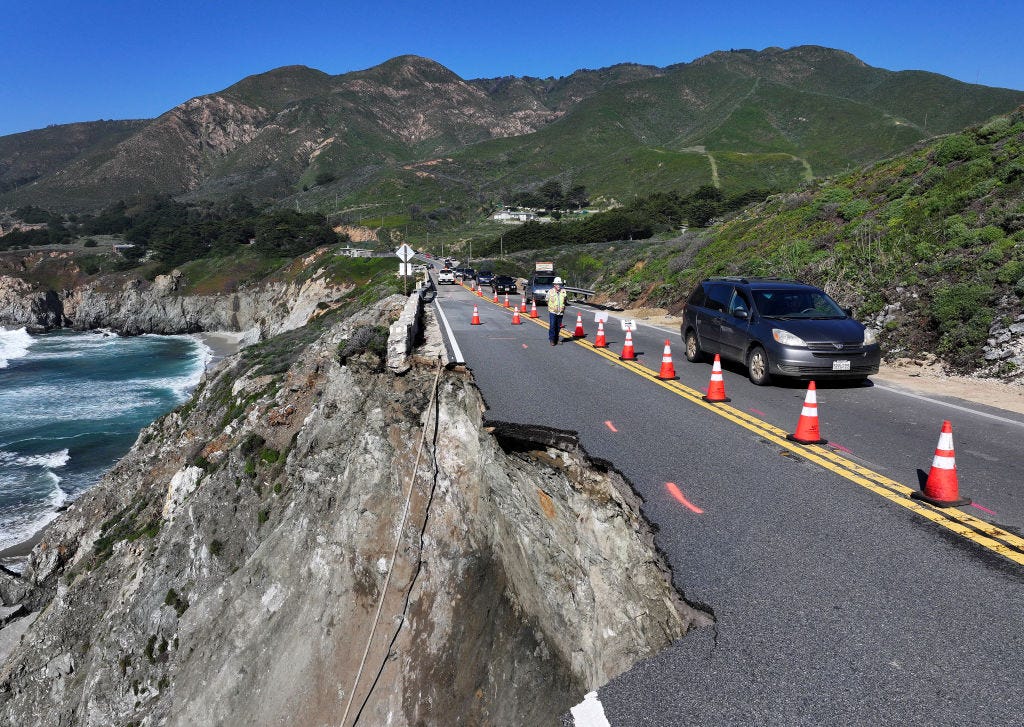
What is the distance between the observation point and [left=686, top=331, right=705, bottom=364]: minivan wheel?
1383 cm

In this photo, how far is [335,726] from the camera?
163 inches

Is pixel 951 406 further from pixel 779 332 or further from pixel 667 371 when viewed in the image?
pixel 667 371

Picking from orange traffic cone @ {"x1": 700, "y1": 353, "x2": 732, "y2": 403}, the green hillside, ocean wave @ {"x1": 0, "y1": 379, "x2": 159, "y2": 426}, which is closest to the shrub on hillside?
the green hillside

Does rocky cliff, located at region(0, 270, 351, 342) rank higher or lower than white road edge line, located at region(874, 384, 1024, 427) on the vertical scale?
lower

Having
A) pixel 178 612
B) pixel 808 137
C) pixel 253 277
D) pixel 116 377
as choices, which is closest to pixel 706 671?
pixel 178 612

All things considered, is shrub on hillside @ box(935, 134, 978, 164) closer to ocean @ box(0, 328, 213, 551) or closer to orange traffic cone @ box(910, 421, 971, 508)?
orange traffic cone @ box(910, 421, 971, 508)

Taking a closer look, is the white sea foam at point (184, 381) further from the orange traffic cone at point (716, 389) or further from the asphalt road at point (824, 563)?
the asphalt road at point (824, 563)

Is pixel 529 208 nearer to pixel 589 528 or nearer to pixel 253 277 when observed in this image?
pixel 253 277

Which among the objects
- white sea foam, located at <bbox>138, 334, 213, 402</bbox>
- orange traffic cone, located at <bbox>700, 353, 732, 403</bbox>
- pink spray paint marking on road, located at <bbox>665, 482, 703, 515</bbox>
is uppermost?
orange traffic cone, located at <bbox>700, 353, 732, 403</bbox>

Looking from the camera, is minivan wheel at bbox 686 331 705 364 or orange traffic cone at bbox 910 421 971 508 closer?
orange traffic cone at bbox 910 421 971 508

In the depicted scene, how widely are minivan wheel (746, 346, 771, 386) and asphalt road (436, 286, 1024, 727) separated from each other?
1338 mm

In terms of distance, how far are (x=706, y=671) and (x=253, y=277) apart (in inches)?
3416

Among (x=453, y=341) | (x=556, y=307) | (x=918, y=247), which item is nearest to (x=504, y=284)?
(x=453, y=341)

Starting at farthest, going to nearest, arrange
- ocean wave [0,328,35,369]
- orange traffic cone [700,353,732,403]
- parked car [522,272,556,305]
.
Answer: ocean wave [0,328,35,369]
parked car [522,272,556,305]
orange traffic cone [700,353,732,403]
